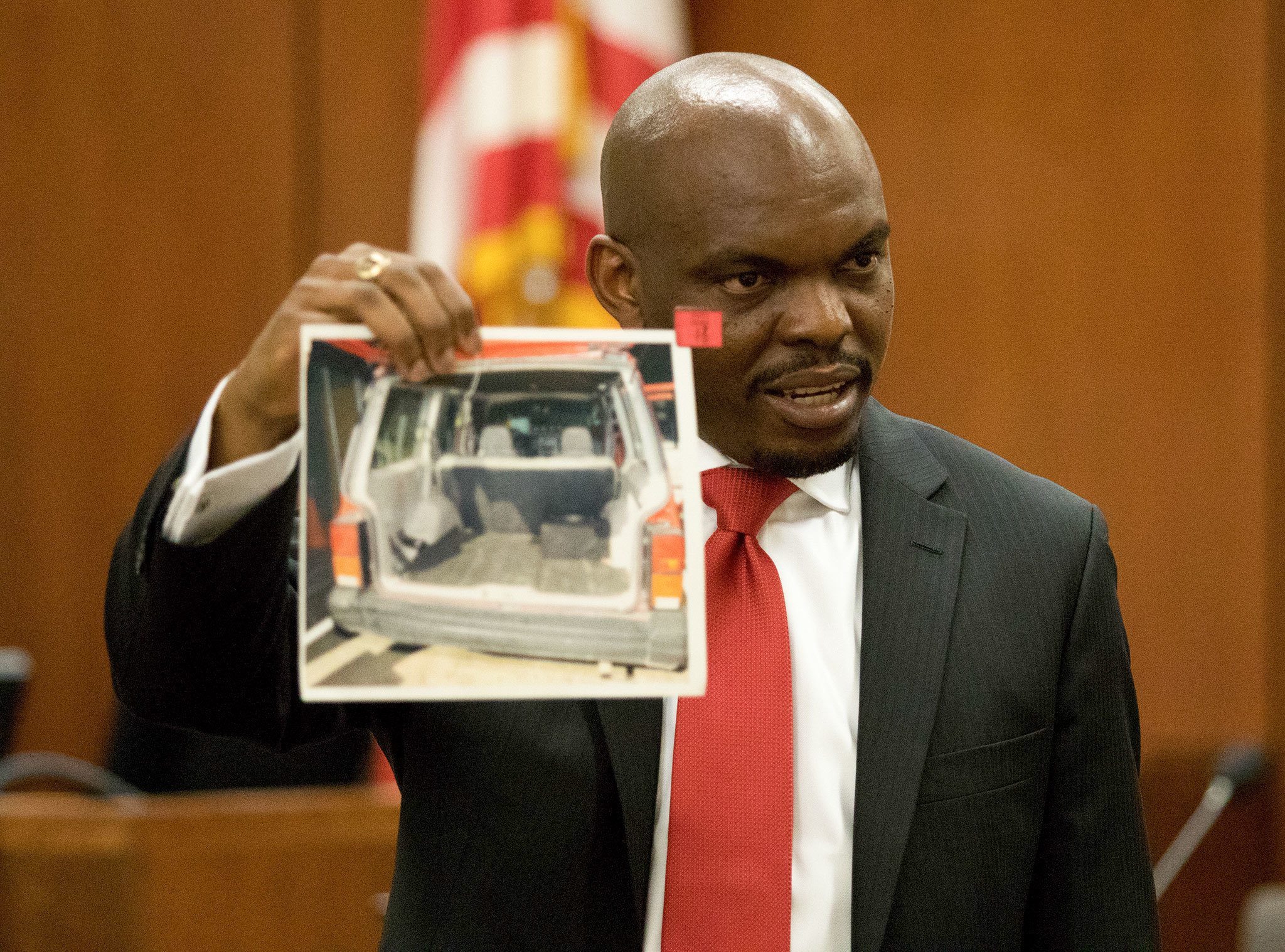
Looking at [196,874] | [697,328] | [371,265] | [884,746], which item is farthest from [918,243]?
[371,265]

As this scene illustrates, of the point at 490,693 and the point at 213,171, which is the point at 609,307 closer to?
the point at 490,693

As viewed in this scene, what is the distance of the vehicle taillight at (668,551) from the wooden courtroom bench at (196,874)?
5.50ft

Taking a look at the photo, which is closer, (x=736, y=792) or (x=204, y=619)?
(x=204, y=619)

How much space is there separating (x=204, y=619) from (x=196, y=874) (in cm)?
155

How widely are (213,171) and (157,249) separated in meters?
0.27

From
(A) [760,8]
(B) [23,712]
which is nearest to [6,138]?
(B) [23,712]

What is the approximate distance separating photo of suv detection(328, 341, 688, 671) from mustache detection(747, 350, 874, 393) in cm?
24

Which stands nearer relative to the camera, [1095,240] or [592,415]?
[592,415]

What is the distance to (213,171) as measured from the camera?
4.04 metres

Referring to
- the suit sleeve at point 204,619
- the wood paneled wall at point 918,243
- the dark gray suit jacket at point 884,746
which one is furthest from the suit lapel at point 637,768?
the wood paneled wall at point 918,243

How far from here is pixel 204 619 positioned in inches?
48.0

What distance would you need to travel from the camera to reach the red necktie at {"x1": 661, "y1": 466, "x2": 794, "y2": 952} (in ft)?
4.39

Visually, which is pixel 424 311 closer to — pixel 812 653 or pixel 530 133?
pixel 812 653

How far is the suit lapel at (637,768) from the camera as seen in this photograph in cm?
134
